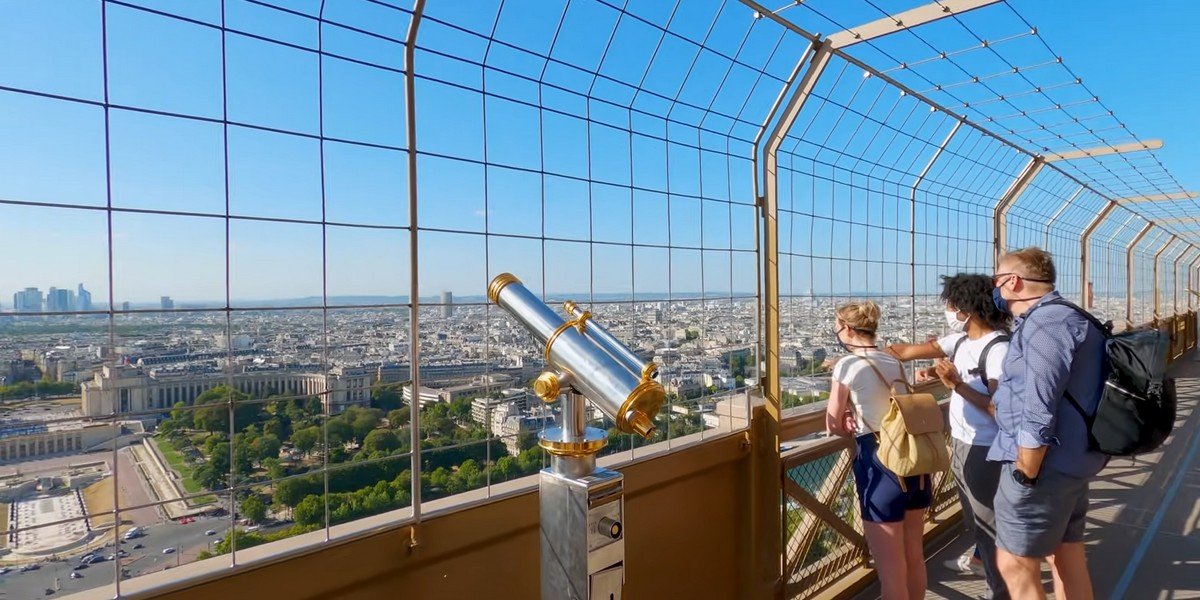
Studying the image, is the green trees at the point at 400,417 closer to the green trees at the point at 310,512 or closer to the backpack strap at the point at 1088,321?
the green trees at the point at 310,512

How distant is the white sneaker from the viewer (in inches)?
153

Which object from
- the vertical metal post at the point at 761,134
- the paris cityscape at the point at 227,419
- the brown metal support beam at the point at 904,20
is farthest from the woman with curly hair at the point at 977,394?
the paris cityscape at the point at 227,419

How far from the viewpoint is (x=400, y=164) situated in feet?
A: 6.18

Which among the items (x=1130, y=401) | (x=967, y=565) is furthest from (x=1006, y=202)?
(x=1130, y=401)

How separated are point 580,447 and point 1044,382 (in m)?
1.63

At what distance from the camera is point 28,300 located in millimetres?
1300

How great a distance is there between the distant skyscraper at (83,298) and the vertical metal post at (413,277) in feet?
2.37

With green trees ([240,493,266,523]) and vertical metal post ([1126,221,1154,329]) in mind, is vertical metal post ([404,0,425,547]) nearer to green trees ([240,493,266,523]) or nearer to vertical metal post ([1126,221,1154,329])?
green trees ([240,493,266,523])

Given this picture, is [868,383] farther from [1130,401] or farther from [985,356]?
[1130,401]

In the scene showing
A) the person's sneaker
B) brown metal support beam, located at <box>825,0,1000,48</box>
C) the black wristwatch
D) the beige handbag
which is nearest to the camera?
the black wristwatch

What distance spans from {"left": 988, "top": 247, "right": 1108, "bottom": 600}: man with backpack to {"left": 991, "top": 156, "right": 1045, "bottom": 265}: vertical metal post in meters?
3.67

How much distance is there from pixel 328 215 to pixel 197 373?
1.58ft

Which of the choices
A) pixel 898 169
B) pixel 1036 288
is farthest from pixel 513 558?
pixel 898 169

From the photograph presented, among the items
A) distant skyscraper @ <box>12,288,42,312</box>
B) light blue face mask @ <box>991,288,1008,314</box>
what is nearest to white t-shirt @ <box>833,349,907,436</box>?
light blue face mask @ <box>991,288,1008,314</box>
